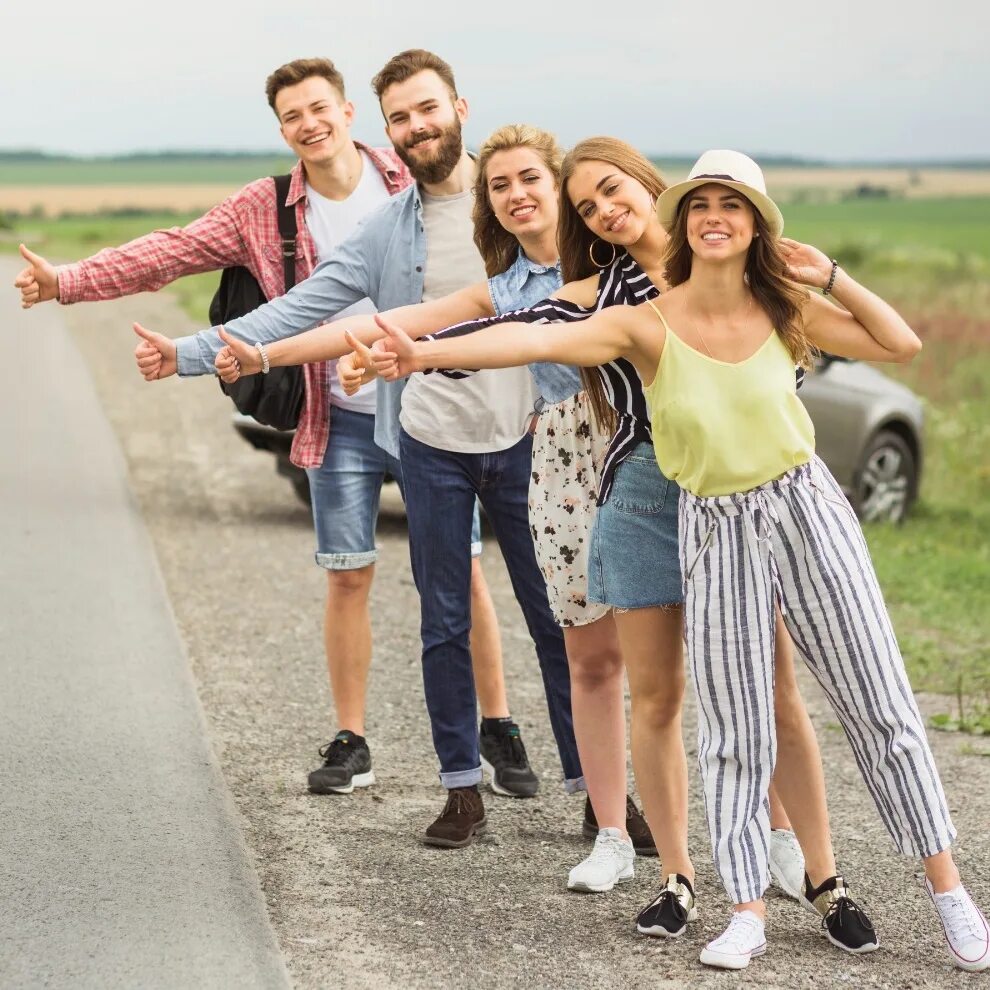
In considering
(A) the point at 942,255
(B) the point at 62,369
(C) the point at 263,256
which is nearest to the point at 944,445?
(B) the point at 62,369

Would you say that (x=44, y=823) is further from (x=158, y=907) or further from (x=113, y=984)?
(x=113, y=984)

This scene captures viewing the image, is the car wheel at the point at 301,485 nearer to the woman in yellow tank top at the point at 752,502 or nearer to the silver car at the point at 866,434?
the silver car at the point at 866,434

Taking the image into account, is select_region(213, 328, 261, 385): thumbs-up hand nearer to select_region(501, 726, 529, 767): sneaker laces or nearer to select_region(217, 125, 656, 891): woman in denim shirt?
select_region(217, 125, 656, 891): woman in denim shirt

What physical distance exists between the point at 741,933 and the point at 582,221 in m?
1.79

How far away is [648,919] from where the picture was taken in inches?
175

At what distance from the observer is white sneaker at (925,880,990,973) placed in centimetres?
418

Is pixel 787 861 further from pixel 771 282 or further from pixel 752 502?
pixel 771 282

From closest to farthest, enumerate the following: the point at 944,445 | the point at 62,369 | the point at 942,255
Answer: the point at 944,445 → the point at 62,369 → the point at 942,255

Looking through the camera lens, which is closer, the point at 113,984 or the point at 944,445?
the point at 113,984

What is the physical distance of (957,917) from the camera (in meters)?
4.21

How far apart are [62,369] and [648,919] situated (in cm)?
1703

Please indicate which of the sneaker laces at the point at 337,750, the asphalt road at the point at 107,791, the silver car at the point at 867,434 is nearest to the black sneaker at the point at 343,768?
the sneaker laces at the point at 337,750

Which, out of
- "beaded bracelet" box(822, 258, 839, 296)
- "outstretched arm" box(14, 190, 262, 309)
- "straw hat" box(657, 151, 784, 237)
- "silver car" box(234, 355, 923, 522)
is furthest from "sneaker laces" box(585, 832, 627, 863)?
"silver car" box(234, 355, 923, 522)

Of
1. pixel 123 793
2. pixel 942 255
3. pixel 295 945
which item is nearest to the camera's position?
pixel 295 945
